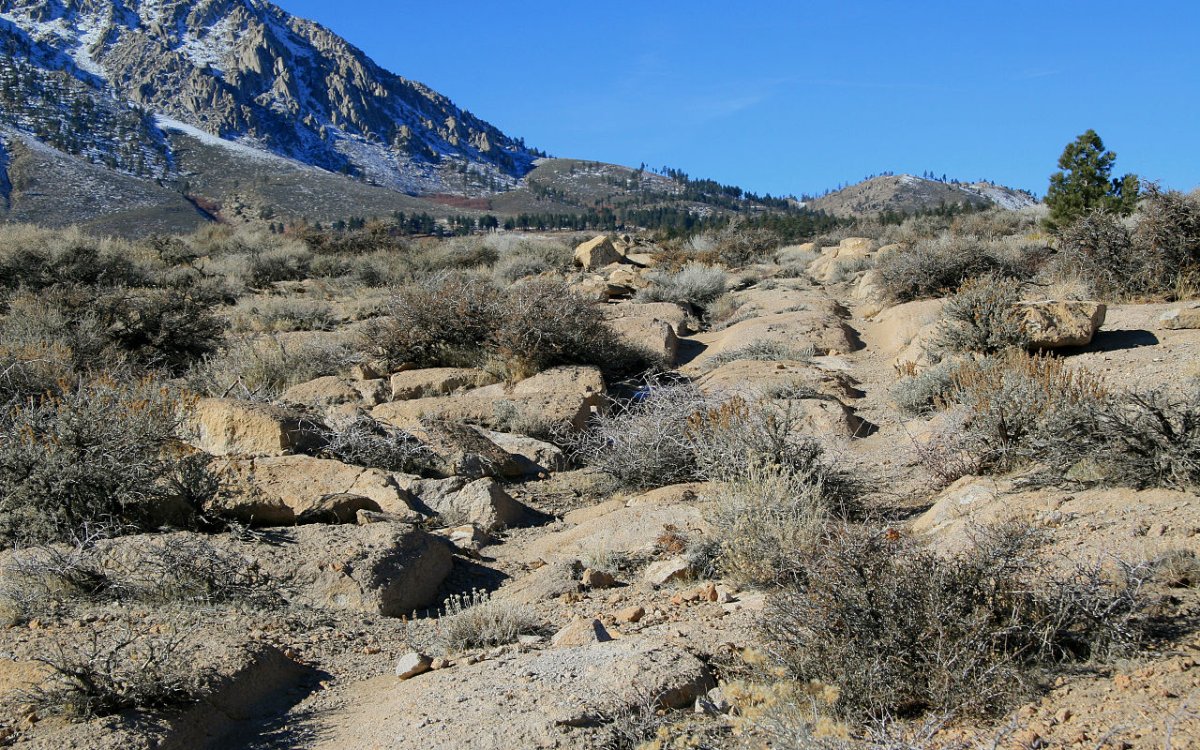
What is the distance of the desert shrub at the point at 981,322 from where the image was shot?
945cm

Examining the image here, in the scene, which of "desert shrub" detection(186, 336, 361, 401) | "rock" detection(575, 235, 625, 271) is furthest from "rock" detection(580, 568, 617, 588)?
"rock" detection(575, 235, 625, 271)

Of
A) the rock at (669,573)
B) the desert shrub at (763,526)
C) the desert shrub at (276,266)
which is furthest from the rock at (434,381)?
the desert shrub at (276,266)

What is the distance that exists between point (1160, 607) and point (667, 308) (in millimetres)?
11089

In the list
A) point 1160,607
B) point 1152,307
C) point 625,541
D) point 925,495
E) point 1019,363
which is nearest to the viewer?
point 1160,607

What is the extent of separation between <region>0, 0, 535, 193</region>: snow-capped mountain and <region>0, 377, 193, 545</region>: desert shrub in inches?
3098

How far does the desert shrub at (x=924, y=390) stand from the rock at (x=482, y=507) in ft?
14.2

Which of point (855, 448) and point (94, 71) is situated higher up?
point (94, 71)

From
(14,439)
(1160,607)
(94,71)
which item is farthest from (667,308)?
(94,71)

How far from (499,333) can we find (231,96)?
11217 centimetres

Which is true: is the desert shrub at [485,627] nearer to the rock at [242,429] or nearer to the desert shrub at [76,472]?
the desert shrub at [76,472]

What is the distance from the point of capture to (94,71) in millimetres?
109188

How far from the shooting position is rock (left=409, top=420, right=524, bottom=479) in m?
7.65

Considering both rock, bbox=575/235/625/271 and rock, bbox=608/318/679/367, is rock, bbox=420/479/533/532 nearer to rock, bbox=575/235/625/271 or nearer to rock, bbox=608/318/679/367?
rock, bbox=608/318/679/367

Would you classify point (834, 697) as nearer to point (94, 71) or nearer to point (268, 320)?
point (268, 320)
